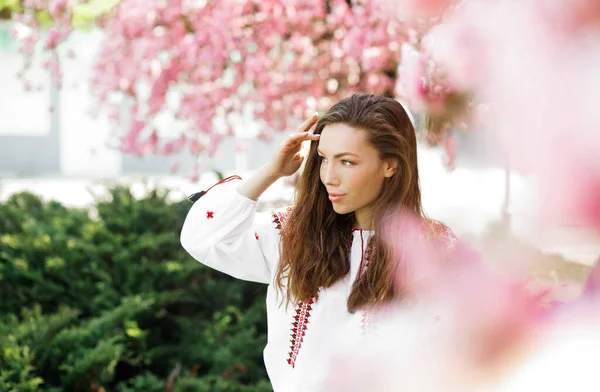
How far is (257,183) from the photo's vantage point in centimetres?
162

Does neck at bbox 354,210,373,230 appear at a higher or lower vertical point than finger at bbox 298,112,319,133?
lower

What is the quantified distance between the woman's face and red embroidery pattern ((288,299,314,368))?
0.22 m

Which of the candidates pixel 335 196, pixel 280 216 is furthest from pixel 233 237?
pixel 335 196

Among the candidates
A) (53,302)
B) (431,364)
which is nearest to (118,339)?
(53,302)

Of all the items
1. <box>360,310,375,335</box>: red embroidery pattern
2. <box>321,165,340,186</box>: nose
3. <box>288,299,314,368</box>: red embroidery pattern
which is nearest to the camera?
<box>360,310,375,335</box>: red embroidery pattern

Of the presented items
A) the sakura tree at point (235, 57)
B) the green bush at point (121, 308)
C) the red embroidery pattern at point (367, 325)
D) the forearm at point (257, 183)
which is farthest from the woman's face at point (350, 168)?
the sakura tree at point (235, 57)

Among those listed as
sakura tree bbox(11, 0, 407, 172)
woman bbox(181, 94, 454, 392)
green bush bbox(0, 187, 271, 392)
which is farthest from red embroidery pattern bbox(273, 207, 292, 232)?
sakura tree bbox(11, 0, 407, 172)

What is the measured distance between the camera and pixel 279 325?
5.00 ft

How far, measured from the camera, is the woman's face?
1.37m

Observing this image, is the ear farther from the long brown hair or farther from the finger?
the finger

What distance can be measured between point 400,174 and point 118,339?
6.77 feet

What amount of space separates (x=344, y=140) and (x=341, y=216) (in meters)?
0.24

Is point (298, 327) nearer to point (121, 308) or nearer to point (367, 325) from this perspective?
point (367, 325)

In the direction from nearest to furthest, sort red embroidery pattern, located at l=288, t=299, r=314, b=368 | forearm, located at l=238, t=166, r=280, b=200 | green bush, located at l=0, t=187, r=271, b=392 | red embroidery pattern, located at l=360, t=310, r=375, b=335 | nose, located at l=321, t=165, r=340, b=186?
red embroidery pattern, located at l=360, t=310, r=375, b=335 < nose, located at l=321, t=165, r=340, b=186 < red embroidery pattern, located at l=288, t=299, r=314, b=368 < forearm, located at l=238, t=166, r=280, b=200 < green bush, located at l=0, t=187, r=271, b=392
